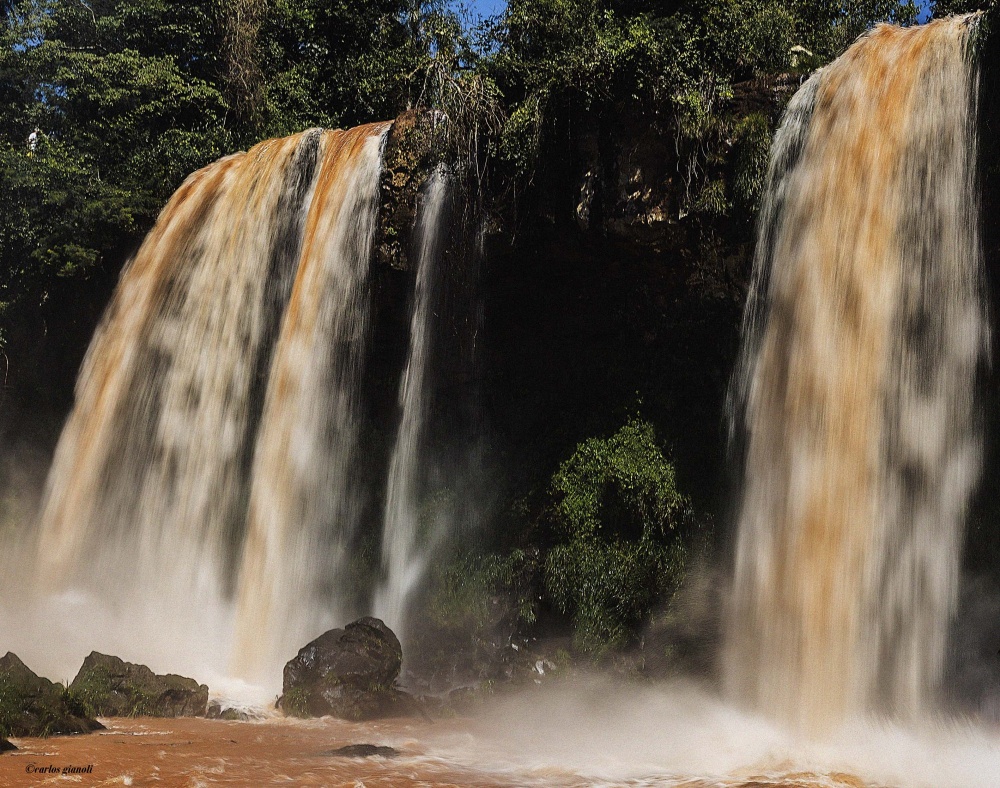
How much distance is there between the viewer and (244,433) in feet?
44.6

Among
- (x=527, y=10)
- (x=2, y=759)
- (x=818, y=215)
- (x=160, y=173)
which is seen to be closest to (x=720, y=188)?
(x=818, y=215)

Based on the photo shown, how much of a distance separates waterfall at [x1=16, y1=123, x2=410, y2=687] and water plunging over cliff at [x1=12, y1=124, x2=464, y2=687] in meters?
0.02

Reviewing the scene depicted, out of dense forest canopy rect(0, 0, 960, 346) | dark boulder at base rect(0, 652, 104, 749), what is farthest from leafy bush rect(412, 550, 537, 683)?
dense forest canopy rect(0, 0, 960, 346)

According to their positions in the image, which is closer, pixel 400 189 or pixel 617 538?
pixel 617 538

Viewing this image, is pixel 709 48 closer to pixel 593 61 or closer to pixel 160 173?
pixel 593 61

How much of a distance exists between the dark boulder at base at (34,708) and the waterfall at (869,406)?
5993 millimetres

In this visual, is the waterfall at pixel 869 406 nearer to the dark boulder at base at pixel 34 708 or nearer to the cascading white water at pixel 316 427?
the cascading white water at pixel 316 427

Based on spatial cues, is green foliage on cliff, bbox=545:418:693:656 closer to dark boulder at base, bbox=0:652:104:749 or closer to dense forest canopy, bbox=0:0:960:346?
dense forest canopy, bbox=0:0:960:346

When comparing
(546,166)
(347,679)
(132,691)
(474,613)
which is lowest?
(132,691)

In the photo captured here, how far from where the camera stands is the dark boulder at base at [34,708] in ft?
24.6

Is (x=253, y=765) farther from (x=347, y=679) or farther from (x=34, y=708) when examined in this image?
(x=347, y=679)

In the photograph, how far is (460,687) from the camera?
11.2 m

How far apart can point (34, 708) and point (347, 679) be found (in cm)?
276

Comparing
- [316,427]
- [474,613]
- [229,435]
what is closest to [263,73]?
[229,435]
